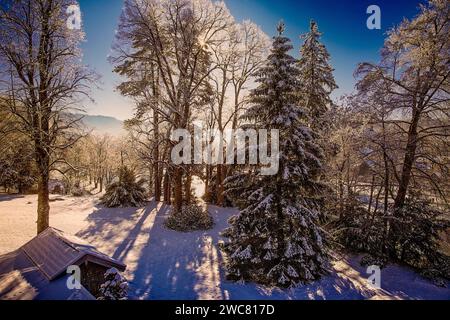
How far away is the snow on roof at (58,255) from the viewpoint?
7215 millimetres

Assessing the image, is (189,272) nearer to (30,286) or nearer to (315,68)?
(30,286)

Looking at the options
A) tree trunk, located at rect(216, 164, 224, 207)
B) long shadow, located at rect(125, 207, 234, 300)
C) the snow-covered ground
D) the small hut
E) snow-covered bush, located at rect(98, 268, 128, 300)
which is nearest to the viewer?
the small hut

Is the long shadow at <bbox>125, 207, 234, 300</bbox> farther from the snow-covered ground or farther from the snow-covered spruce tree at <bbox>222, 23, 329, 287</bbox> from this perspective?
the snow-covered spruce tree at <bbox>222, 23, 329, 287</bbox>

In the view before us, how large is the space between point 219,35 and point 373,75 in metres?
10.4

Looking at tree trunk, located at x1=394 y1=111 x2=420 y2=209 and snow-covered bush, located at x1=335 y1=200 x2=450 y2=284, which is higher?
tree trunk, located at x1=394 y1=111 x2=420 y2=209

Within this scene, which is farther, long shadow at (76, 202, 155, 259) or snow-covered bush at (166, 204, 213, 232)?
snow-covered bush at (166, 204, 213, 232)

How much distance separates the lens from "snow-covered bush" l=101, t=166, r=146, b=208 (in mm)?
21062

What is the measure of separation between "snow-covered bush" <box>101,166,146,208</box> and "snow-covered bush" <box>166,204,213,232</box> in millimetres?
6334

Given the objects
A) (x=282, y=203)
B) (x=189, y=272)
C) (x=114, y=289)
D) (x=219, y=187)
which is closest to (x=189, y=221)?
(x=189, y=272)

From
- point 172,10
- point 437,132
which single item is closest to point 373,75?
point 437,132

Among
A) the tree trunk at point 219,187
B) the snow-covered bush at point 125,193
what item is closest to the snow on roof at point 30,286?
the snow-covered bush at point 125,193

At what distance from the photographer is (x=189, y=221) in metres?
16.0

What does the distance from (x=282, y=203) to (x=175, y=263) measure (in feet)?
17.0

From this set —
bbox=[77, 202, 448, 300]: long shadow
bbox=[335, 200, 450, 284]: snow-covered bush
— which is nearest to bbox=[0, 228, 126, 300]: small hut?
bbox=[77, 202, 448, 300]: long shadow
